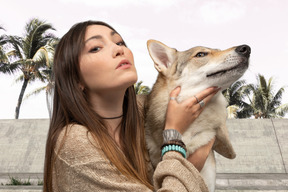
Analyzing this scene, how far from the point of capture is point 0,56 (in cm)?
1925

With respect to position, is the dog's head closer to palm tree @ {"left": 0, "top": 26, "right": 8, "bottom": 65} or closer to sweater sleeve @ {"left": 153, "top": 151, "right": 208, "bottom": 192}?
sweater sleeve @ {"left": 153, "top": 151, "right": 208, "bottom": 192}

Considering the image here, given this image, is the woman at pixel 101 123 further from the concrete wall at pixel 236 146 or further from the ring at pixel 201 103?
the concrete wall at pixel 236 146

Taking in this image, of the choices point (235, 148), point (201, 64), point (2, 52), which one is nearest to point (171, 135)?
point (201, 64)

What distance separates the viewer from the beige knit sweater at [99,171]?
5.01 ft

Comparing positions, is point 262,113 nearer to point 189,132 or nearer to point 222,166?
point 222,166

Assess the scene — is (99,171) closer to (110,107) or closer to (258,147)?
(110,107)

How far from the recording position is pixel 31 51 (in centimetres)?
2108

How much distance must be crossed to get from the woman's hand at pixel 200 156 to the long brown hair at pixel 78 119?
0.30m

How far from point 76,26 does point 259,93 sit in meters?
25.8

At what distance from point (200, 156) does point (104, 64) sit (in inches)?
32.4

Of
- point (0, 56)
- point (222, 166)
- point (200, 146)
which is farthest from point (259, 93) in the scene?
point (200, 146)

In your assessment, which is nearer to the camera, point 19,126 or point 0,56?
point 19,126

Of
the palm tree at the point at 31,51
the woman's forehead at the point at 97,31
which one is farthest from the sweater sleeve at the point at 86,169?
the palm tree at the point at 31,51

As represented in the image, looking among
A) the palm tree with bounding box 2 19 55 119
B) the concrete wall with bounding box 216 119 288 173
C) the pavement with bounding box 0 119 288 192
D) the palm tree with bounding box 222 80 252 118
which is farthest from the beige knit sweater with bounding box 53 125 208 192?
the palm tree with bounding box 222 80 252 118
